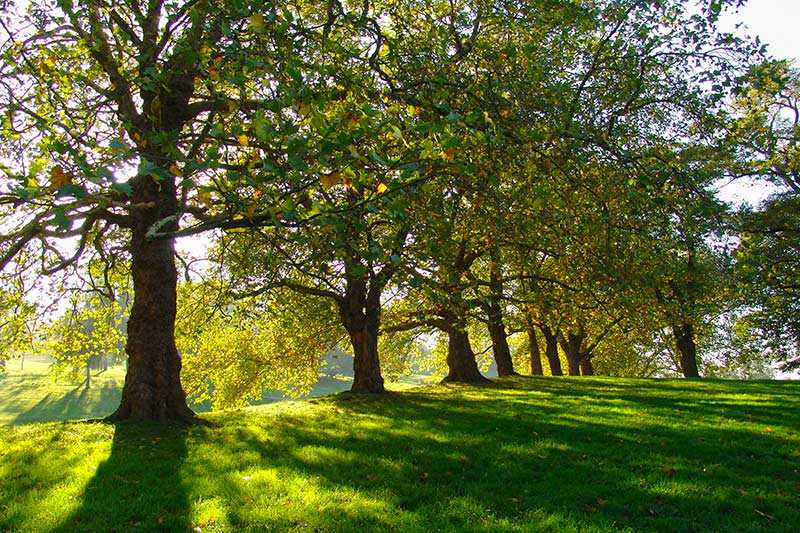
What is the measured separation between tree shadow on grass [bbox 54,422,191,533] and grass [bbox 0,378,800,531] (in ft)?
0.10

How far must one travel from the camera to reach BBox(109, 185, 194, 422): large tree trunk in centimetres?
1335

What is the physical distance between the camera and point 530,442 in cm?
1110

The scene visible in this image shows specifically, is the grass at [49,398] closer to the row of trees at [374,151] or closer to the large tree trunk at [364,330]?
the large tree trunk at [364,330]

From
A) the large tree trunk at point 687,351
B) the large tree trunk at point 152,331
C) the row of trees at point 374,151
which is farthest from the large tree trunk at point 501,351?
the large tree trunk at point 152,331

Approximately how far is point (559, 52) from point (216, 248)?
14781 mm

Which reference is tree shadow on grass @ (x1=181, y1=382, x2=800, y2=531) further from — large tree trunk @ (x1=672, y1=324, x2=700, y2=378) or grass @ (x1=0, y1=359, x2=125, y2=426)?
grass @ (x1=0, y1=359, x2=125, y2=426)

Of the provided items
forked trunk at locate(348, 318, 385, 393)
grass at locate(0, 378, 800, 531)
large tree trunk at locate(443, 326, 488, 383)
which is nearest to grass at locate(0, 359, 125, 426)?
large tree trunk at locate(443, 326, 488, 383)

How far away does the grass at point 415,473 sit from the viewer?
22.6 ft

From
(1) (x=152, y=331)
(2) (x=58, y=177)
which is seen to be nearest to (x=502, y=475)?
(2) (x=58, y=177)

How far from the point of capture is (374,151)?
7.21 m

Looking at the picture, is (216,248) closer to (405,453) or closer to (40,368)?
(405,453)

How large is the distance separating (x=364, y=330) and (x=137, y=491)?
13175 millimetres

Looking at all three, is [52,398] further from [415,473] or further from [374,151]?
[374,151]

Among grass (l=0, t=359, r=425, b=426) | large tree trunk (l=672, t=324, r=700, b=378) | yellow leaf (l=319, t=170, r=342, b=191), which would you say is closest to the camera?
yellow leaf (l=319, t=170, r=342, b=191)
